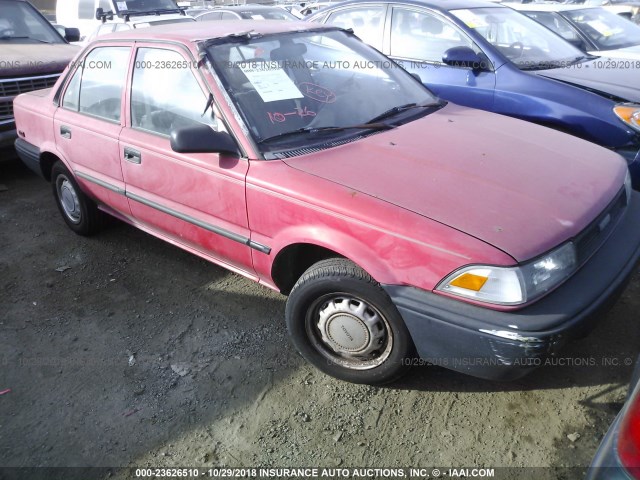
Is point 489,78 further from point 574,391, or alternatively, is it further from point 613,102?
point 574,391

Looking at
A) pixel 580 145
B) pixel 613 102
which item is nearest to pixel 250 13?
pixel 613 102

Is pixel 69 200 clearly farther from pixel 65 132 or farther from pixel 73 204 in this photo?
pixel 65 132

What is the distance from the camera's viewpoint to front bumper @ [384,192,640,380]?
207 cm

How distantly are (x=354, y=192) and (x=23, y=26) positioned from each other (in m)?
6.47

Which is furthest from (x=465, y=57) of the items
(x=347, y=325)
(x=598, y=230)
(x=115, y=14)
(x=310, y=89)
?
(x=115, y=14)

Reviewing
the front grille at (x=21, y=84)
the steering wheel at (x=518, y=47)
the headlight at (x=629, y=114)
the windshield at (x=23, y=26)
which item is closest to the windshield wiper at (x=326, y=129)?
the headlight at (x=629, y=114)

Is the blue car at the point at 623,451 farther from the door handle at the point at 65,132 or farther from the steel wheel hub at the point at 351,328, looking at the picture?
the door handle at the point at 65,132

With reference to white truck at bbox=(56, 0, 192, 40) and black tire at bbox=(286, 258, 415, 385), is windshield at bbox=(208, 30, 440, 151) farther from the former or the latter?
white truck at bbox=(56, 0, 192, 40)

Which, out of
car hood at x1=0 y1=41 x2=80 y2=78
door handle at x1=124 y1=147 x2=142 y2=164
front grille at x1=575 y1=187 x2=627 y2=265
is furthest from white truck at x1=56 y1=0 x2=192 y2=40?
front grille at x1=575 y1=187 x2=627 y2=265

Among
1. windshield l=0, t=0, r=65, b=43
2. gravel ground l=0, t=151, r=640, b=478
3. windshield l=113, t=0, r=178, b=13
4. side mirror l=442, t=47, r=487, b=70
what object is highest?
windshield l=113, t=0, r=178, b=13

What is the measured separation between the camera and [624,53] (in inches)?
233

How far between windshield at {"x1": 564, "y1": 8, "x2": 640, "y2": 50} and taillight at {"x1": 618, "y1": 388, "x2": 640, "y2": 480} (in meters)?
6.19

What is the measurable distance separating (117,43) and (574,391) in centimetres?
347

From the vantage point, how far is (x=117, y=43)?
3523 mm
